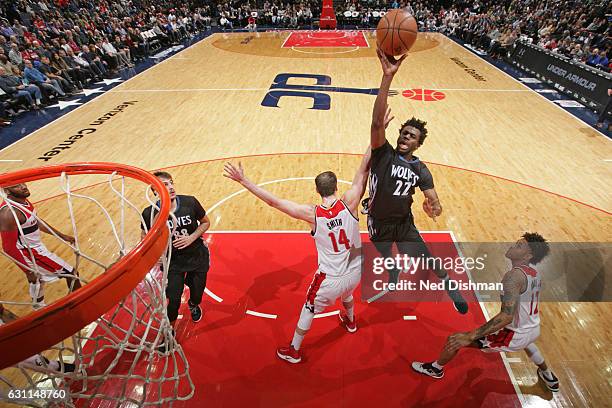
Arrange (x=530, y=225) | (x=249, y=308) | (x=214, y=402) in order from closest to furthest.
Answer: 1. (x=214, y=402)
2. (x=249, y=308)
3. (x=530, y=225)

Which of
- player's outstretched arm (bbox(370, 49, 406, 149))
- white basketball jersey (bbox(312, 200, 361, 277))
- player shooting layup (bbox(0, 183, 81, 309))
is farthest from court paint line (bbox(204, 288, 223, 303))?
player's outstretched arm (bbox(370, 49, 406, 149))

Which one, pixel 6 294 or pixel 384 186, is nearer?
pixel 384 186

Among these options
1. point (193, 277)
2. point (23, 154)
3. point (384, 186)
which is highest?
point (384, 186)

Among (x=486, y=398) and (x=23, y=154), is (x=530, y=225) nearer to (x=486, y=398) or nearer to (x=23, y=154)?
(x=486, y=398)

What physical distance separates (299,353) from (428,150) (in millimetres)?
5772

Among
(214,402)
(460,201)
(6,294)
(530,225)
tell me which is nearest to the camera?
(214,402)

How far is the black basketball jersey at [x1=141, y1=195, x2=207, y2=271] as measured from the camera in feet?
12.6

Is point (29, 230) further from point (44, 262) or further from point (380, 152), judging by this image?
point (380, 152)

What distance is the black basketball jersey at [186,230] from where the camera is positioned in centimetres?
383

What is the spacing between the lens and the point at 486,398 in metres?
3.48

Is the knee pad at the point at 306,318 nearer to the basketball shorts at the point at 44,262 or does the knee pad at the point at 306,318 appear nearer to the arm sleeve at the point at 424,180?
the arm sleeve at the point at 424,180

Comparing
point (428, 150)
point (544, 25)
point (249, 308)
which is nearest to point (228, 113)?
point (428, 150)

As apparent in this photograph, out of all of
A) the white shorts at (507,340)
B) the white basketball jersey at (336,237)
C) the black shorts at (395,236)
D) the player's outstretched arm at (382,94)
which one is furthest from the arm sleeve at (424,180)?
the white shorts at (507,340)

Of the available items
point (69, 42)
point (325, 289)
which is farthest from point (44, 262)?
point (69, 42)
